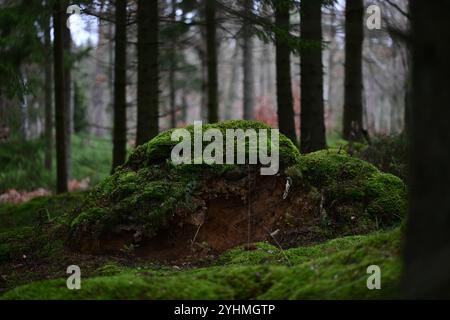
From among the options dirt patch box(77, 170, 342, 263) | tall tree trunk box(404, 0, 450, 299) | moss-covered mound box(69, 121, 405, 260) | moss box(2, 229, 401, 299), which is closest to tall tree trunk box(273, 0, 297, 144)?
moss-covered mound box(69, 121, 405, 260)

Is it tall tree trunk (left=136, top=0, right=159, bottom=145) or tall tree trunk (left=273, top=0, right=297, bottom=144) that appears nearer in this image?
tall tree trunk (left=136, top=0, right=159, bottom=145)

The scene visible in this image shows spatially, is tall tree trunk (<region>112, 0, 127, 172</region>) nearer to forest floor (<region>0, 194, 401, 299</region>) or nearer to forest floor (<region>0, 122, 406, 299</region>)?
forest floor (<region>0, 122, 406, 299</region>)

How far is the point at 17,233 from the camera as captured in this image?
23.0 feet

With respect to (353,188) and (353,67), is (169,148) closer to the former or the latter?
(353,188)

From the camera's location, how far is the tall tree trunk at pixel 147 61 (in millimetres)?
9508

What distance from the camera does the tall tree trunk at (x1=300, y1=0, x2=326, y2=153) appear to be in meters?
10.9

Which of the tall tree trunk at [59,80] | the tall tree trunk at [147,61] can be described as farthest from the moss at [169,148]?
the tall tree trunk at [59,80]

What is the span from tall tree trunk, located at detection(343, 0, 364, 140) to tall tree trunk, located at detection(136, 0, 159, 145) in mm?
4748

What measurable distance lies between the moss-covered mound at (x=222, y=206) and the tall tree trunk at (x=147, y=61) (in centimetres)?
318

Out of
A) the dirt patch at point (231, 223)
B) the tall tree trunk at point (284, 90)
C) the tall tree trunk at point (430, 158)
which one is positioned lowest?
the dirt patch at point (231, 223)

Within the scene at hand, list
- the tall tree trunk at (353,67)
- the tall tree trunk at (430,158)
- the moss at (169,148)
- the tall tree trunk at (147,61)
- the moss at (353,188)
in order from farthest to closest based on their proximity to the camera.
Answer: the tall tree trunk at (353,67) < the tall tree trunk at (147,61) < the moss at (169,148) < the moss at (353,188) < the tall tree trunk at (430,158)

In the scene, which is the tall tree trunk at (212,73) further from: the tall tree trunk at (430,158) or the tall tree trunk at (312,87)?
the tall tree trunk at (430,158)

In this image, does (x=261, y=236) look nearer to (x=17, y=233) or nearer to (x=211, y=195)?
(x=211, y=195)

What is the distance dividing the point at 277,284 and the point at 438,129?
6.76ft
